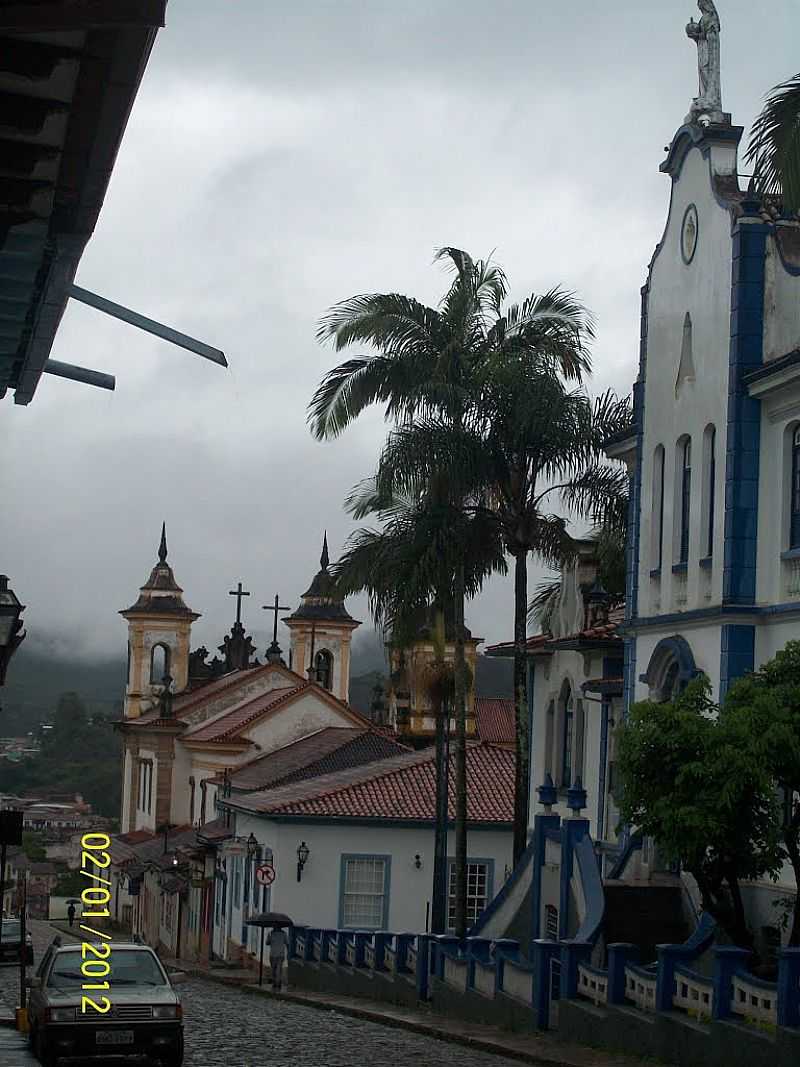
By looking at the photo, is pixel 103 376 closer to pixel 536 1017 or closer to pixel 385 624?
pixel 536 1017

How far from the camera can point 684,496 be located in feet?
80.1

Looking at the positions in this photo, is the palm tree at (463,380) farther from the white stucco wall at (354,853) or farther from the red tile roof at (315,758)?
the red tile roof at (315,758)

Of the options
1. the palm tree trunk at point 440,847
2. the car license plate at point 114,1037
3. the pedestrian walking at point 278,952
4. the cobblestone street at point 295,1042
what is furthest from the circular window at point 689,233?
the pedestrian walking at point 278,952

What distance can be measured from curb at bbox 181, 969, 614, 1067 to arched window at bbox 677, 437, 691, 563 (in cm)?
712

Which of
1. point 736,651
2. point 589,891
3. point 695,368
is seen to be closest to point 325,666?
point 695,368

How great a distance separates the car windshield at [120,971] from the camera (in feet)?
54.6

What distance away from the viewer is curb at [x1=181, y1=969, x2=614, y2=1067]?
722 inches

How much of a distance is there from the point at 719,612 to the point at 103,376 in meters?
14.1

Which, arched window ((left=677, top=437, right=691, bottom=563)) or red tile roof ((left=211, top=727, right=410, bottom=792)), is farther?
red tile roof ((left=211, top=727, right=410, bottom=792))

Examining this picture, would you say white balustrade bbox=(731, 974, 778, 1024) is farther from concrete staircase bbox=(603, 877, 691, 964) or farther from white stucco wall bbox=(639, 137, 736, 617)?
white stucco wall bbox=(639, 137, 736, 617)

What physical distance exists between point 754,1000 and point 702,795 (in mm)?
1920

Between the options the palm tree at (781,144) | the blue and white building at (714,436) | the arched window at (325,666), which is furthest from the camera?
the arched window at (325,666)

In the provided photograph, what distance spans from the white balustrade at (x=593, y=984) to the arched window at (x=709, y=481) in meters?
6.13

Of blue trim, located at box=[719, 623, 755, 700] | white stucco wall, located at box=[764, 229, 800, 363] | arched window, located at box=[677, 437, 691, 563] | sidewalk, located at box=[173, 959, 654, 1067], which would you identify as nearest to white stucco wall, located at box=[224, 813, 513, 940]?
sidewalk, located at box=[173, 959, 654, 1067]
